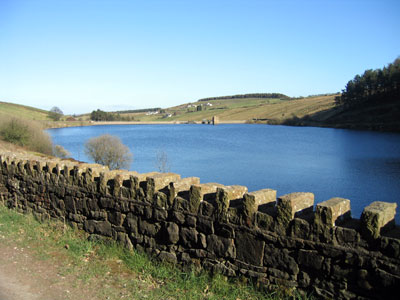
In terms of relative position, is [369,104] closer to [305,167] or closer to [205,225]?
[305,167]

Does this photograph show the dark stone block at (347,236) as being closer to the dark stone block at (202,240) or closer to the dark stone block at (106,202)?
the dark stone block at (202,240)

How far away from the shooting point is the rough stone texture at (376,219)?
3438 mm

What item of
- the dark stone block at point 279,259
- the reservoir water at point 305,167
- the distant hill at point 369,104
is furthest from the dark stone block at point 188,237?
the distant hill at point 369,104

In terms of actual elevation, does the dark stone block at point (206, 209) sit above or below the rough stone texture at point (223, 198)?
below

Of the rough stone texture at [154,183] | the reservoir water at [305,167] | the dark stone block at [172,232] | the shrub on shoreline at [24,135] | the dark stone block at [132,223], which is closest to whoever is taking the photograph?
the dark stone block at [172,232]

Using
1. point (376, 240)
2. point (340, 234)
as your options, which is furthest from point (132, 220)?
point (376, 240)

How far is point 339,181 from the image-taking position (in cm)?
2686

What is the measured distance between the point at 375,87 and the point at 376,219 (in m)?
86.7

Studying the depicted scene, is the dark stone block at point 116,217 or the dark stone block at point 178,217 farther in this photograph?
the dark stone block at point 116,217

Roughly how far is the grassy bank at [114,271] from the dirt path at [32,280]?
0.11m

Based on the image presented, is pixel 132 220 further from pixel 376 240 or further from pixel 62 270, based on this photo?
pixel 376 240

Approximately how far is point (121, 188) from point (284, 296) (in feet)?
10.5

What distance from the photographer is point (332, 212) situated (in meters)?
3.76

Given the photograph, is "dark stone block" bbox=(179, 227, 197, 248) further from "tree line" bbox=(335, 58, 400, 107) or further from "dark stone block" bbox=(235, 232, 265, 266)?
"tree line" bbox=(335, 58, 400, 107)
